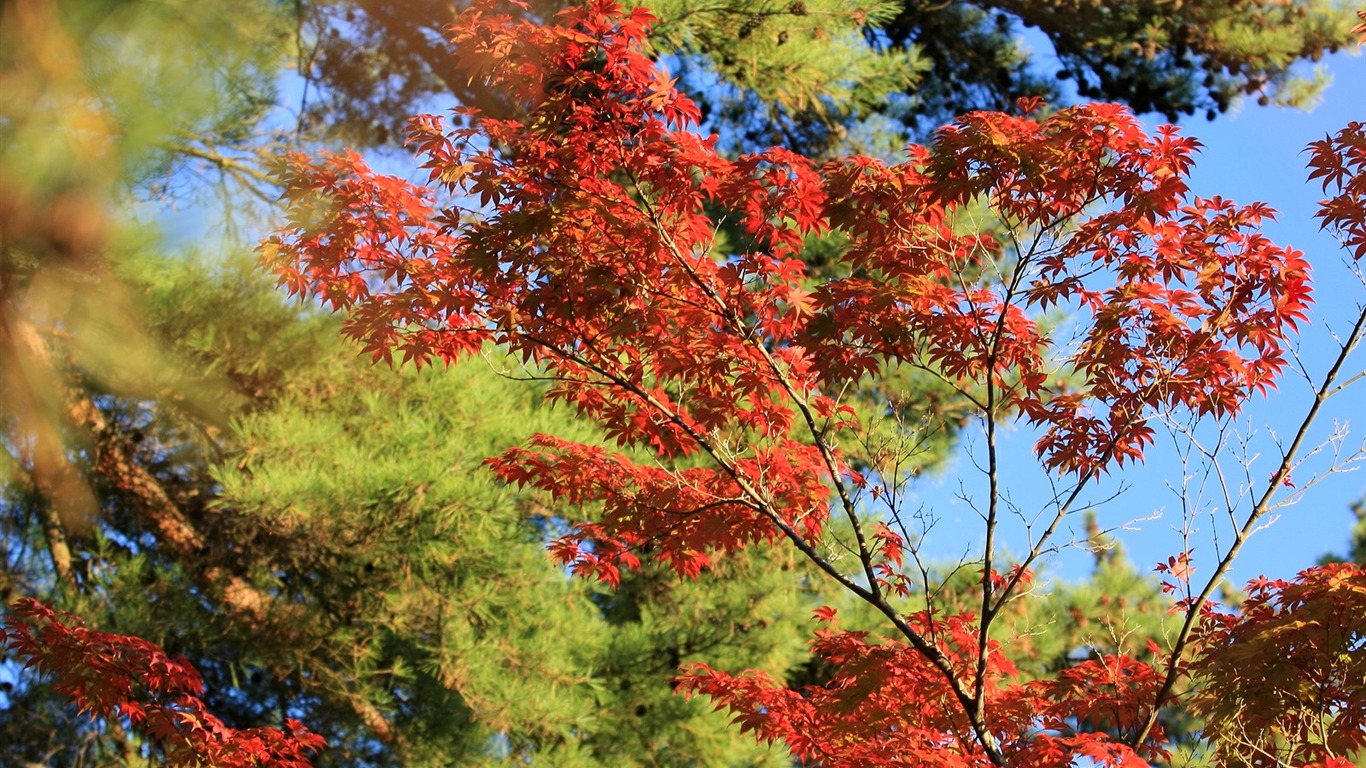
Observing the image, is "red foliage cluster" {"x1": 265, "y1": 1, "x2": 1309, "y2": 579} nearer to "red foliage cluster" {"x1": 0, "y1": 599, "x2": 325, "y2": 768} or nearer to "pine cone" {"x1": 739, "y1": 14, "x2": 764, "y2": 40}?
"red foliage cluster" {"x1": 0, "y1": 599, "x2": 325, "y2": 768}

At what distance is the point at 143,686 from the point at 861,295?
8.41ft

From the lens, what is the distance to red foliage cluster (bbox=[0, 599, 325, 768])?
145 inches

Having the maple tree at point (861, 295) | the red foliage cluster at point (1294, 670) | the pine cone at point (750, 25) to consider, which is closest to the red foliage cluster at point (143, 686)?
the maple tree at point (861, 295)

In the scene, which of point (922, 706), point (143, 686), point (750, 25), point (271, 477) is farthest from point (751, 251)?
point (750, 25)

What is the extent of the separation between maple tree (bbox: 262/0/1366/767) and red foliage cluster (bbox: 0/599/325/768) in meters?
1.29

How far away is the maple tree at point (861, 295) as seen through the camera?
9.91 ft

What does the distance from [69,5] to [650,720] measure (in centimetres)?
456

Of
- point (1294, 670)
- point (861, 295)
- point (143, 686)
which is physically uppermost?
point (861, 295)

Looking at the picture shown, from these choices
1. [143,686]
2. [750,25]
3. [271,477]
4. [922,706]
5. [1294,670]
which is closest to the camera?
[1294,670]

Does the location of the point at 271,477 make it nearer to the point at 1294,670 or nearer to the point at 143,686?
the point at 143,686

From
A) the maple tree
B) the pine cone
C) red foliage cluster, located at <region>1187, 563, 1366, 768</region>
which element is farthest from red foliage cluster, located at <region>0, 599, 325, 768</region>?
→ the pine cone

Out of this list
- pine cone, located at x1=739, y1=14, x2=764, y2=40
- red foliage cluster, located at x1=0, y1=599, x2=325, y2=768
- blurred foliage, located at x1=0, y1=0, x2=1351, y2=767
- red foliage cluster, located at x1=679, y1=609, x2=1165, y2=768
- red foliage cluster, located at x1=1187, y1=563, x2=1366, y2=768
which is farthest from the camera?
pine cone, located at x1=739, y1=14, x2=764, y2=40

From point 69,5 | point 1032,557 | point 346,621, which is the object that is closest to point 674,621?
point 346,621

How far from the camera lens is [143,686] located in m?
3.84
